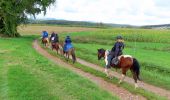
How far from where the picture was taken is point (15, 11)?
57.2 meters

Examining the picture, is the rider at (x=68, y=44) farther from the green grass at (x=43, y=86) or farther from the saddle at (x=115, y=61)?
the saddle at (x=115, y=61)

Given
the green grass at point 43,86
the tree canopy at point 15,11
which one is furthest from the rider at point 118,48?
the tree canopy at point 15,11

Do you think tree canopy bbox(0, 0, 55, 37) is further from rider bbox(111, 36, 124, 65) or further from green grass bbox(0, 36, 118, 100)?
rider bbox(111, 36, 124, 65)

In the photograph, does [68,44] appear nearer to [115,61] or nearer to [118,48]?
[118,48]

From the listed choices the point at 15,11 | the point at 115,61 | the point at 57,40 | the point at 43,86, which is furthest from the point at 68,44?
the point at 15,11

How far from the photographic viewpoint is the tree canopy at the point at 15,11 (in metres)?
56.5

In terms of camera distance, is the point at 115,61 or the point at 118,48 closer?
the point at 115,61

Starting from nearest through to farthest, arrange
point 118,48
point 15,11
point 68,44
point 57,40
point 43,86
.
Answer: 1. point 43,86
2. point 118,48
3. point 68,44
4. point 57,40
5. point 15,11

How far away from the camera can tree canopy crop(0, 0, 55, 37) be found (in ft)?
185

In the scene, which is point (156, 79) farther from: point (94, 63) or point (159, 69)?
point (94, 63)

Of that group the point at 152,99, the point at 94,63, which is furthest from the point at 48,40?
the point at 152,99

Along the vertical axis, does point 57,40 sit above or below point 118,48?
below

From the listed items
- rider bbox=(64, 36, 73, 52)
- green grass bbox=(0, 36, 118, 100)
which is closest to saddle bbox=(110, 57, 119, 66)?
green grass bbox=(0, 36, 118, 100)

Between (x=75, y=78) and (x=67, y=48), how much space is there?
10.3 m
